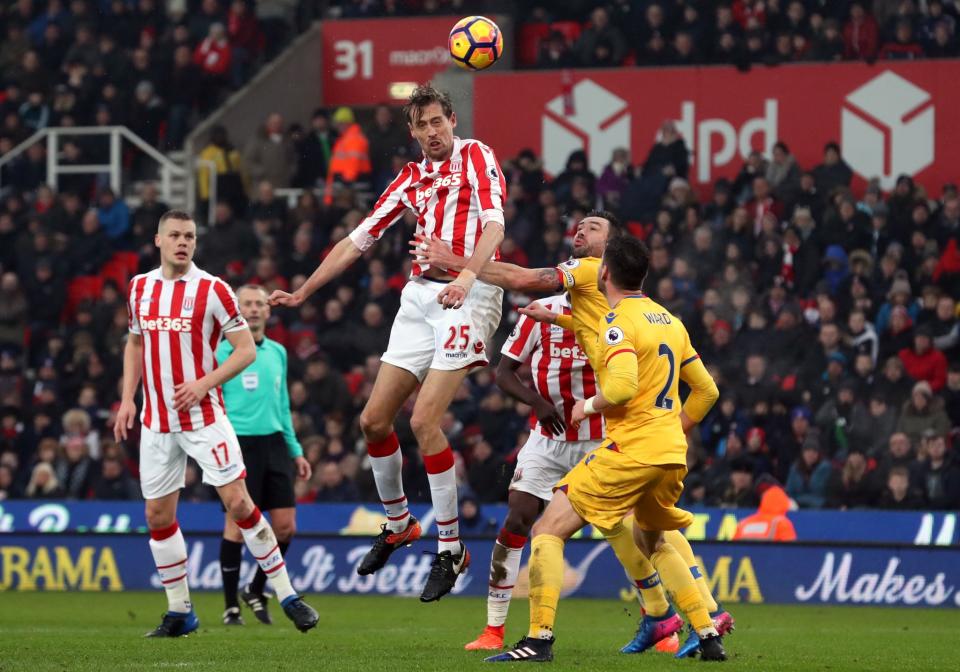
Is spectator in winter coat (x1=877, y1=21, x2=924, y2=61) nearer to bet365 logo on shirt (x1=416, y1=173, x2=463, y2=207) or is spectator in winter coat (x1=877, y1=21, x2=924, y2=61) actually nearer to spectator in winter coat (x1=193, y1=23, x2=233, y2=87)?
spectator in winter coat (x1=193, y1=23, x2=233, y2=87)

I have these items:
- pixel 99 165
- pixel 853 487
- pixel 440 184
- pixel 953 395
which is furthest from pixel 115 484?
pixel 440 184

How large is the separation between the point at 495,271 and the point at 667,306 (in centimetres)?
947

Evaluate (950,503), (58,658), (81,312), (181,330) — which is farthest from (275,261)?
(58,658)

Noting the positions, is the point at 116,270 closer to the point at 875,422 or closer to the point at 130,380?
the point at 875,422

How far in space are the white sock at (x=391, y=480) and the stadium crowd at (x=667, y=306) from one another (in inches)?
232

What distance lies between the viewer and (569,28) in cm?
2325

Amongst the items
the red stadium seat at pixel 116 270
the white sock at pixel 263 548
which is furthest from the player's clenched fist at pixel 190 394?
the red stadium seat at pixel 116 270

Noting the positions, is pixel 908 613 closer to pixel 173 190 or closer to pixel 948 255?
pixel 948 255

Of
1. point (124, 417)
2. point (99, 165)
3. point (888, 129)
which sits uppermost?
point (888, 129)

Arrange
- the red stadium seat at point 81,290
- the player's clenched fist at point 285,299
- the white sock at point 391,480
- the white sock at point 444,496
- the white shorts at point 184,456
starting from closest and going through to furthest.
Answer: the player's clenched fist at point 285,299
the white sock at point 444,496
the white sock at point 391,480
the white shorts at point 184,456
the red stadium seat at point 81,290

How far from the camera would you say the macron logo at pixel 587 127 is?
870 inches

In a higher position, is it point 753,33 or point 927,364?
point 753,33

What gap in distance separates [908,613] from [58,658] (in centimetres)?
792

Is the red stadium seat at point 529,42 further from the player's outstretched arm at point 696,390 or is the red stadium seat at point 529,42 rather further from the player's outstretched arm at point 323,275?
the player's outstretched arm at point 696,390
